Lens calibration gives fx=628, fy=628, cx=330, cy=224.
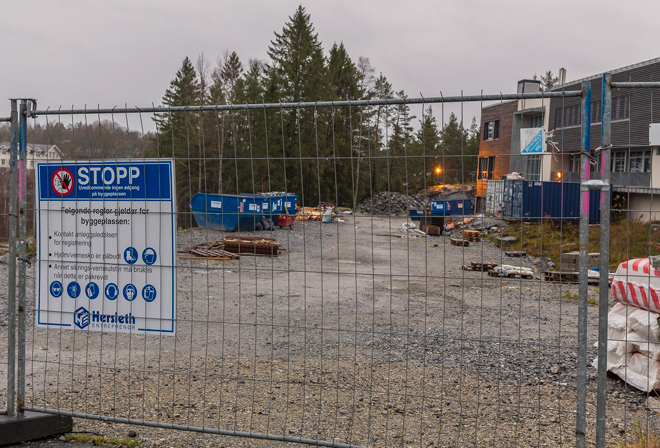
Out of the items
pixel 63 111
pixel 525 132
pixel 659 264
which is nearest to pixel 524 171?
pixel 525 132

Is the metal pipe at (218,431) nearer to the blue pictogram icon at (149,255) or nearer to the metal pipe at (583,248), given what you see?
the blue pictogram icon at (149,255)

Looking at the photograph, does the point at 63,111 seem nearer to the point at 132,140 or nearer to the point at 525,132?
the point at 132,140

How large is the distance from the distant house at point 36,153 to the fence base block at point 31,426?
1877mm

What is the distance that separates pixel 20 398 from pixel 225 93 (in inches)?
2084

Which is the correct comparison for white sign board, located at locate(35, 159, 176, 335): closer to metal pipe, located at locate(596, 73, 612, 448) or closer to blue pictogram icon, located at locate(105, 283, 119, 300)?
blue pictogram icon, located at locate(105, 283, 119, 300)

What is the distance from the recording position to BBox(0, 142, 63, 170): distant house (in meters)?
4.81

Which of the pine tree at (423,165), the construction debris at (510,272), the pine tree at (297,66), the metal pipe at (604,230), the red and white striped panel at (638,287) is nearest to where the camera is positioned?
the metal pipe at (604,230)

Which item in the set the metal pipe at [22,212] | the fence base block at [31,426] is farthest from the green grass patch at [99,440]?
the metal pipe at [22,212]

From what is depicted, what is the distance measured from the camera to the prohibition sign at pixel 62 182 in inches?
189

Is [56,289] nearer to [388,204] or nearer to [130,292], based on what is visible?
[130,292]

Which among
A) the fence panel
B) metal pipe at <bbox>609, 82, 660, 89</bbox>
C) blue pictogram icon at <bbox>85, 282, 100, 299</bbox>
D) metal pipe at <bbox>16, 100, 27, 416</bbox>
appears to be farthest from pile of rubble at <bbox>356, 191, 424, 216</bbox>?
metal pipe at <bbox>16, 100, 27, 416</bbox>

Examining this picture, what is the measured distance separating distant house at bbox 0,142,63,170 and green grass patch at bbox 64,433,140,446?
2.07 metres

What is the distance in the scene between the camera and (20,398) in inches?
184

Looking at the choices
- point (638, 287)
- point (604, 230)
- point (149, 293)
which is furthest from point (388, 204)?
point (638, 287)
